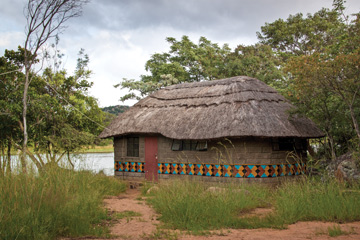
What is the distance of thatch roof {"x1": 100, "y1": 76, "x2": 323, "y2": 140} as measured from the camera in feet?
32.4

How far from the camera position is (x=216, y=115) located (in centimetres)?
1073

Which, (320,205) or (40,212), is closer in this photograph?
(40,212)

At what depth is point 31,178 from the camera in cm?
551

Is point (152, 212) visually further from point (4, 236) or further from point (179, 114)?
point (179, 114)

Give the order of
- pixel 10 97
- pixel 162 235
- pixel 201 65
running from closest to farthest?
pixel 162 235, pixel 10 97, pixel 201 65

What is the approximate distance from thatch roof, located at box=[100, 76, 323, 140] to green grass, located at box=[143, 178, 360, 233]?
10.2 ft

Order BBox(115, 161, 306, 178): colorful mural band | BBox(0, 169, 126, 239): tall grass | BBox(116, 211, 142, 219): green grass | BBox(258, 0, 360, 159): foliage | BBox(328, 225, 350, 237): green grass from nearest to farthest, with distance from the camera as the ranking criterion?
BBox(0, 169, 126, 239): tall grass, BBox(328, 225, 350, 237): green grass, BBox(116, 211, 142, 219): green grass, BBox(258, 0, 360, 159): foliage, BBox(115, 161, 306, 178): colorful mural band

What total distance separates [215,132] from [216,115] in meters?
0.85

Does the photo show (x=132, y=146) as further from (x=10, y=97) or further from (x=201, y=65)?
(x=201, y=65)

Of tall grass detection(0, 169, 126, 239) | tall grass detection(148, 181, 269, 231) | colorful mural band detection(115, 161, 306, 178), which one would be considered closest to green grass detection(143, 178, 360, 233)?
tall grass detection(148, 181, 269, 231)

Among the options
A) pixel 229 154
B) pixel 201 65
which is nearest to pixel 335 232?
pixel 229 154

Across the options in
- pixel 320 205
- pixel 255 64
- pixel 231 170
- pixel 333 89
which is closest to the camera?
pixel 320 205

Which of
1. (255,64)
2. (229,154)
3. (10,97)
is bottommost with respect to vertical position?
(229,154)

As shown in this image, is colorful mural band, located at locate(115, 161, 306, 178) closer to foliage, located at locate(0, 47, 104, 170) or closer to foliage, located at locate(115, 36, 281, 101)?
foliage, located at locate(0, 47, 104, 170)
